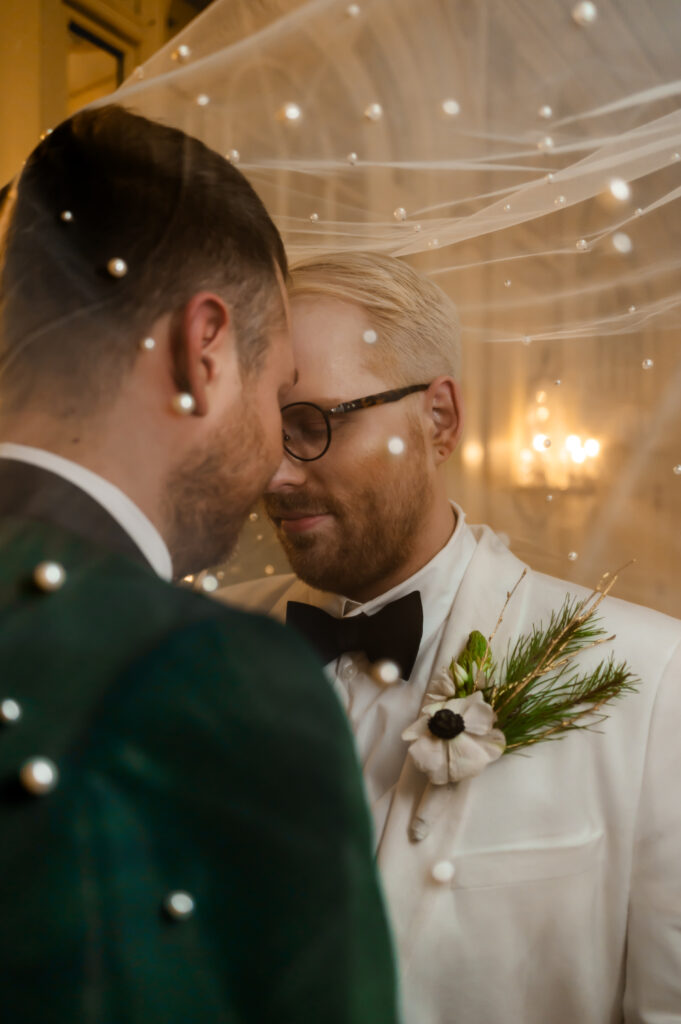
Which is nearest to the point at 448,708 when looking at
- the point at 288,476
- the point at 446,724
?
the point at 446,724

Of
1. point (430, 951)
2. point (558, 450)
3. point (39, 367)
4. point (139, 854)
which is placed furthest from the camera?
point (558, 450)

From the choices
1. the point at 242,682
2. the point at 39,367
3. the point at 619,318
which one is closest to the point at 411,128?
the point at 619,318

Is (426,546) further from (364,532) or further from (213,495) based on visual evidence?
(213,495)

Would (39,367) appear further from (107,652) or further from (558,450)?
(558,450)

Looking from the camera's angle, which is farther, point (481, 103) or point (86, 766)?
point (481, 103)

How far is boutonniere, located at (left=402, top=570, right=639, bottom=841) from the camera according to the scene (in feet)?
1.95

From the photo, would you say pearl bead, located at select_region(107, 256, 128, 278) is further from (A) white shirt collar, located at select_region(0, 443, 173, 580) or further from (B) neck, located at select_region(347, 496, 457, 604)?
(B) neck, located at select_region(347, 496, 457, 604)

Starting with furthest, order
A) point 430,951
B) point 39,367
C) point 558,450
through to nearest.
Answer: point 558,450
point 430,951
point 39,367

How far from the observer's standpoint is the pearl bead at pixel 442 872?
0.60m

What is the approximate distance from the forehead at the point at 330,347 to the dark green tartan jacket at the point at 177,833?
0.82 ft

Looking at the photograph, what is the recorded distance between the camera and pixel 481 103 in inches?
26.2

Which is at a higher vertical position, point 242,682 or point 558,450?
point 558,450

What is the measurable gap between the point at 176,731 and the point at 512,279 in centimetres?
51

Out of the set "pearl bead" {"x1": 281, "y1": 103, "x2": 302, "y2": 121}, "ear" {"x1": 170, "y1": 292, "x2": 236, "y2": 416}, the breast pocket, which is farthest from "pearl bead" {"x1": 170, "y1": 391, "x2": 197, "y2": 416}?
the breast pocket
